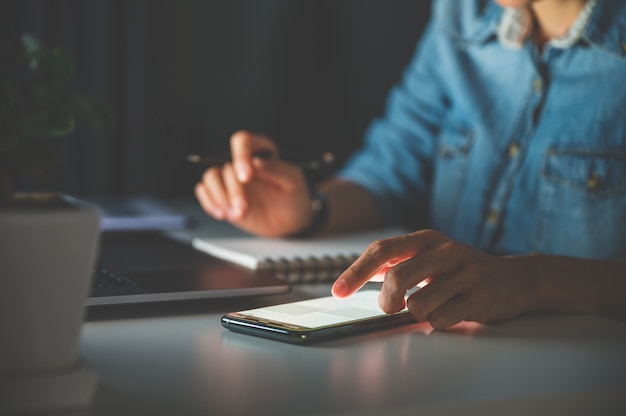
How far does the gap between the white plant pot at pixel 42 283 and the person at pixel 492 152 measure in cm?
64

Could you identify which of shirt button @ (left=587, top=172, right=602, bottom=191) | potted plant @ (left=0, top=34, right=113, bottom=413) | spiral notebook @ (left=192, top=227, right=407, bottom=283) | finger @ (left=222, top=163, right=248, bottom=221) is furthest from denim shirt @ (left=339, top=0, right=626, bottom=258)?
potted plant @ (left=0, top=34, right=113, bottom=413)

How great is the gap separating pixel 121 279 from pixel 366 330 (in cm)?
29

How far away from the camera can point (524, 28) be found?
1358 mm

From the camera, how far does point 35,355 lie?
52cm

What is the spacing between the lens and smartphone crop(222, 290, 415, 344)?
0.68 metres

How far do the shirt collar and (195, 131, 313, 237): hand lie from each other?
44cm

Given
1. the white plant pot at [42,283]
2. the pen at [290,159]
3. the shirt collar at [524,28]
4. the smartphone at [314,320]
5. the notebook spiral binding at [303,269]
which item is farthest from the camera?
the shirt collar at [524,28]

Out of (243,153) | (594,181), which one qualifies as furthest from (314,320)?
(594,181)

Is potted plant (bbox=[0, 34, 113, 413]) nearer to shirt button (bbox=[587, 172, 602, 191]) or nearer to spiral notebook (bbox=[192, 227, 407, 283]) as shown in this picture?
spiral notebook (bbox=[192, 227, 407, 283])

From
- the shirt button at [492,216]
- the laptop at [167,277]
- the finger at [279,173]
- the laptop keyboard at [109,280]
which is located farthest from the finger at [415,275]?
the shirt button at [492,216]

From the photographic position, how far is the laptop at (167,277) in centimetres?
79

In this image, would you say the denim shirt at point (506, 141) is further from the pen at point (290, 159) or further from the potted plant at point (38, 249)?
the potted plant at point (38, 249)

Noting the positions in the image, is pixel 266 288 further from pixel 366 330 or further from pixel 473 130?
pixel 473 130

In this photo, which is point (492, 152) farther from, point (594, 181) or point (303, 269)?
point (303, 269)
